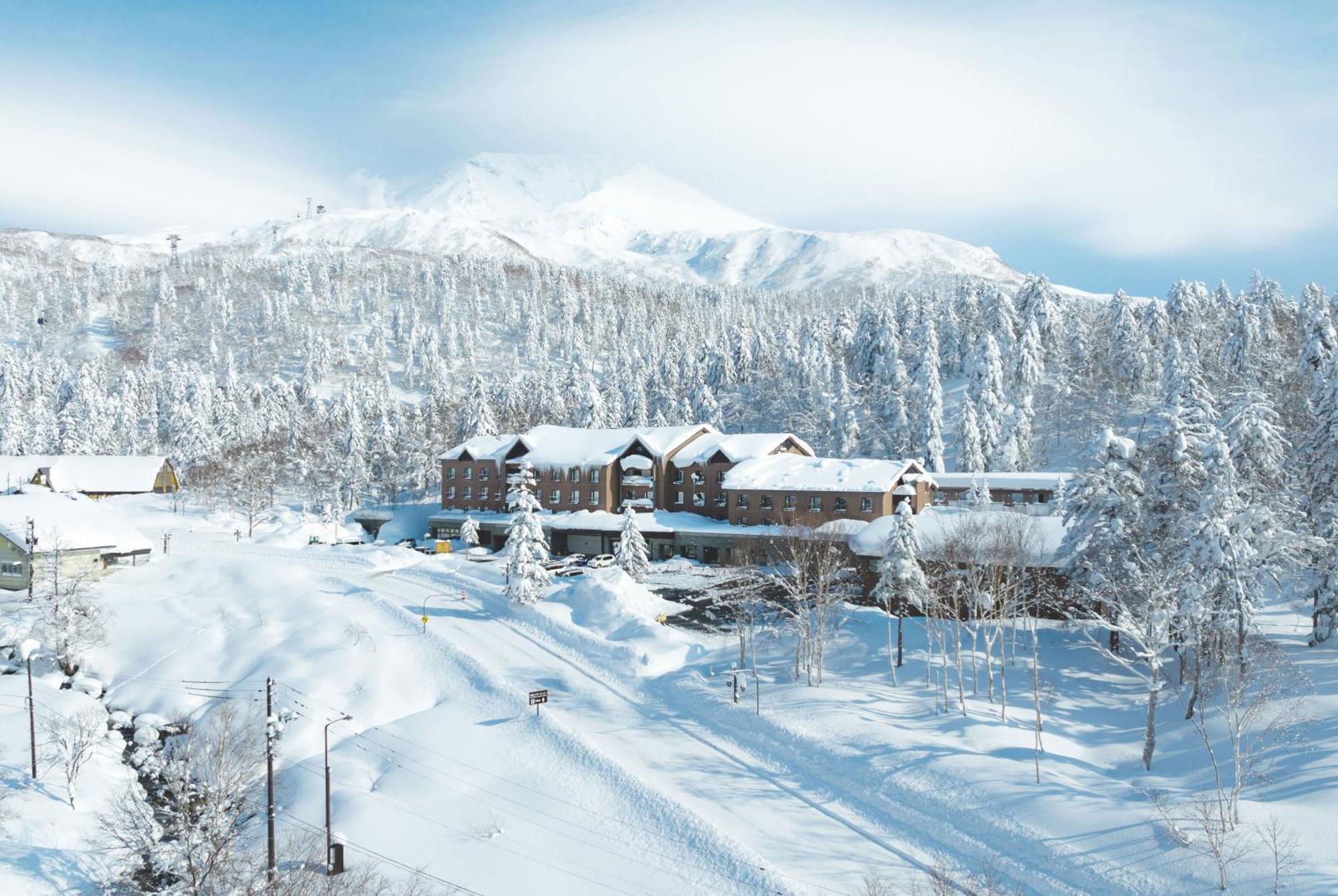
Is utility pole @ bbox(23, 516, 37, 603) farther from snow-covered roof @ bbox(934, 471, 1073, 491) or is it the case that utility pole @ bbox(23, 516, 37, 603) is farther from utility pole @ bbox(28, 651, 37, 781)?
snow-covered roof @ bbox(934, 471, 1073, 491)

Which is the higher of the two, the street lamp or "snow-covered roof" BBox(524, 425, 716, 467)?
"snow-covered roof" BBox(524, 425, 716, 467)

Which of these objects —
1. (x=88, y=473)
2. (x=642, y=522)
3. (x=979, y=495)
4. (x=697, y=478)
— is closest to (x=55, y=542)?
(x=642, y=522)

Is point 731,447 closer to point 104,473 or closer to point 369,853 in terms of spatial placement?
point 369,853

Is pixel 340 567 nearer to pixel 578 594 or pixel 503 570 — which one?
pixel 503 570

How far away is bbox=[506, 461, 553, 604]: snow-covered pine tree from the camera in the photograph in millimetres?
50219

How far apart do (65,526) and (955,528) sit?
63.4m

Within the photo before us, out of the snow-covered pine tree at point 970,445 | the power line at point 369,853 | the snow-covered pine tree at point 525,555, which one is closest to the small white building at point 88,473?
the snow-covered pine tree at point 525,555

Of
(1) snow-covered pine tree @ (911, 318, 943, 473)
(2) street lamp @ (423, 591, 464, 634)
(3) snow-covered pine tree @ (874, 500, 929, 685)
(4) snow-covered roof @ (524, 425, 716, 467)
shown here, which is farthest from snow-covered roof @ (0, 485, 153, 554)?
(1) snow-covered pine tree @ (911, 318, 943, 473)

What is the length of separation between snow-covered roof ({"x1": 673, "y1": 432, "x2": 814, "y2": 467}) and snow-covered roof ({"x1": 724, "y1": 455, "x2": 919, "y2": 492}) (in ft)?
5.45

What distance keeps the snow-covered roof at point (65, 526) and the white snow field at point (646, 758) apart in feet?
30.5

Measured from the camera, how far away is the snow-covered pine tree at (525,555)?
50.2m

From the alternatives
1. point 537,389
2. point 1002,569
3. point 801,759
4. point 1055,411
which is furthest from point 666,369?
point 801,759

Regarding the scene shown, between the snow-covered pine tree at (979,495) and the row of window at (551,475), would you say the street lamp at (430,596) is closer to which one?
the row of window at (551,475)

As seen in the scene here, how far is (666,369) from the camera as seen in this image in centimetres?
13950
